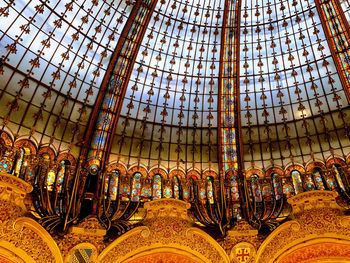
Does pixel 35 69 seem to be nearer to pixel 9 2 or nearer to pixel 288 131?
pixel 9 2

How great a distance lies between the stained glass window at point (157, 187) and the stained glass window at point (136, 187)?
79 centimetres

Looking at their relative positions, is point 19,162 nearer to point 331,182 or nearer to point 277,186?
point 277,186

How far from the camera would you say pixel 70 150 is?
59.7 ft

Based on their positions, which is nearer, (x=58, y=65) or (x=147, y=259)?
(x=147, y=259)

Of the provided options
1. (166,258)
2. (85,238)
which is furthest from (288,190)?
(85,238)

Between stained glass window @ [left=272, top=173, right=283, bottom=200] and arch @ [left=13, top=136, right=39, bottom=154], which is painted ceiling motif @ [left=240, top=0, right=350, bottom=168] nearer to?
stained glass window @ [left=272, top=173, right=283, bottom=200]

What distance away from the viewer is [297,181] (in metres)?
18.9

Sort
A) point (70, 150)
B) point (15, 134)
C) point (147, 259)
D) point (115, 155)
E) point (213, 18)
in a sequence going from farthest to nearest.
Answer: point (213, 18)
point (115, 155)
point (70, 150)
point (15, 134)
point (147, 259)

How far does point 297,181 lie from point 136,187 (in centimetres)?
858

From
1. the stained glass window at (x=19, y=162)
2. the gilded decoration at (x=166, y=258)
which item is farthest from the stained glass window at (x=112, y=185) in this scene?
the stained glass window at (x=19, y=162)

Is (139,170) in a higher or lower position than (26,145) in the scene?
higher

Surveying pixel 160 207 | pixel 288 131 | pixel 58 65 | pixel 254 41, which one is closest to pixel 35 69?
pixel 58 65

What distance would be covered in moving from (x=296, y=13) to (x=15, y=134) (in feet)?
53.7

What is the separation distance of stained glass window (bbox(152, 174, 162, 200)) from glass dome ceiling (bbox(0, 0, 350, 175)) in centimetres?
79
